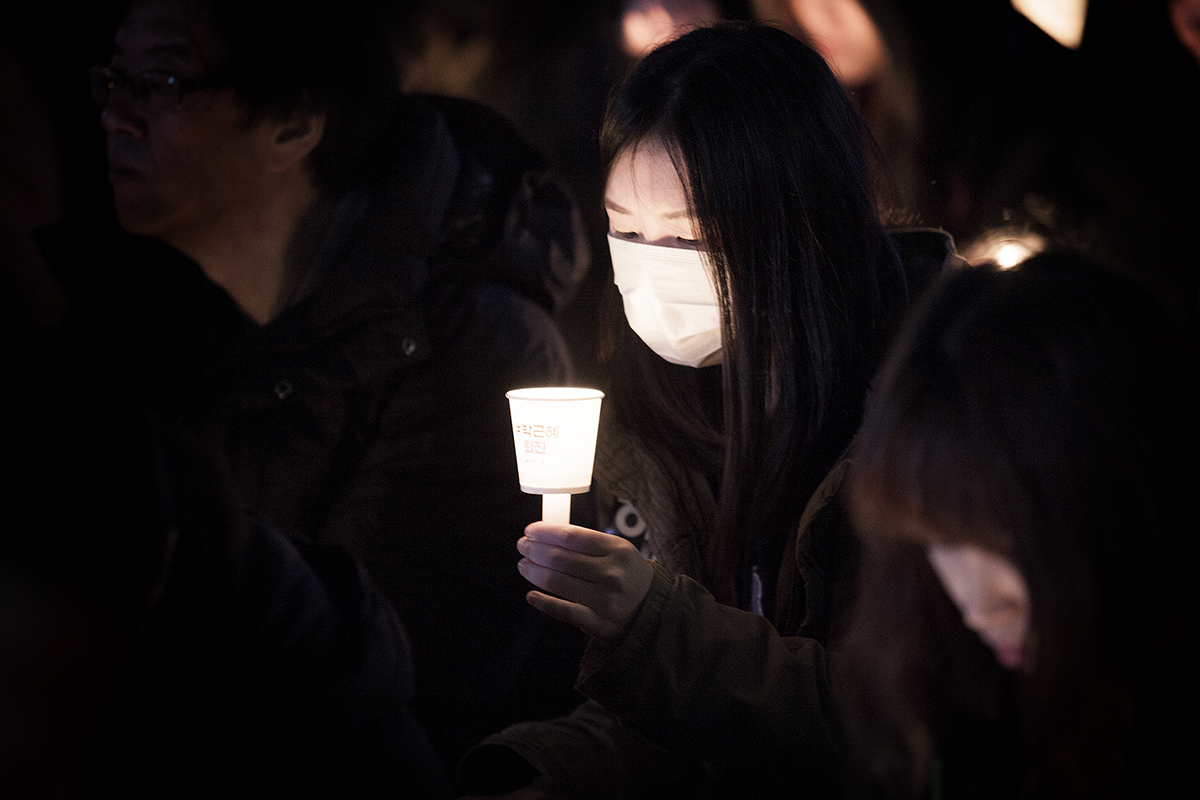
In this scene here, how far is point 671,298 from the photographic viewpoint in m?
1.75

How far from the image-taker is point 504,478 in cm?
194

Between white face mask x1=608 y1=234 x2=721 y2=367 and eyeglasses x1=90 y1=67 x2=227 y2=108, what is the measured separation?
78 cm

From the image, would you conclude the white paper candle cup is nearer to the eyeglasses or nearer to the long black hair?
the long black hair

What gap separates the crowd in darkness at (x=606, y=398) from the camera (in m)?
1.28

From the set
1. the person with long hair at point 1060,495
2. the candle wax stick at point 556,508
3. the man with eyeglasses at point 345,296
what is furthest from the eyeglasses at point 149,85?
the person with long hair at point 1060,495

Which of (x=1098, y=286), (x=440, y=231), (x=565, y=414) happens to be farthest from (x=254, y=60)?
(x=1098, y=286)

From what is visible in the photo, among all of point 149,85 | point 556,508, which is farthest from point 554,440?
point 149,85

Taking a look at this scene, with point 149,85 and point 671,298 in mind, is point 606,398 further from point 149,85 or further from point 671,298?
point 149,85

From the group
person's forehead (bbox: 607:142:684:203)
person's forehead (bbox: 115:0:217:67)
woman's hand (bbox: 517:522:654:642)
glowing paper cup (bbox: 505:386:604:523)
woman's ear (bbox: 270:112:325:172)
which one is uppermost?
person's forehead (bbox: 115:0:217:67)

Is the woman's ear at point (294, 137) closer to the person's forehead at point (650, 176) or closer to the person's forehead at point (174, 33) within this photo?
the person's forehead at point (174, 33)

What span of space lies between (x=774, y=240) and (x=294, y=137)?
90 centimetres

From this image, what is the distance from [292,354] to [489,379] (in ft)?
1.25

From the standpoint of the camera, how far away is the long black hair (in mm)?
1667

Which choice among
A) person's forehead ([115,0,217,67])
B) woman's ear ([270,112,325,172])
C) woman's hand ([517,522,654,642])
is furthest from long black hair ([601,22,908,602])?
person's forehead ([115,0,217,67])
